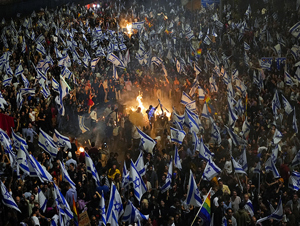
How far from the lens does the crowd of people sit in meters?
12.3

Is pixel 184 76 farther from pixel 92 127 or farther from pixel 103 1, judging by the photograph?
pixel 103 1

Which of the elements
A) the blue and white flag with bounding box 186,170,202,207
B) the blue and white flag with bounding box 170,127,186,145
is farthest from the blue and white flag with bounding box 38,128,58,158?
the blue and white flag with bounding box 186,170,202,207

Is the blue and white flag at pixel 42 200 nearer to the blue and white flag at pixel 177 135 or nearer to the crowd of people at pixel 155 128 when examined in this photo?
the crowd of people at pixel 155 128

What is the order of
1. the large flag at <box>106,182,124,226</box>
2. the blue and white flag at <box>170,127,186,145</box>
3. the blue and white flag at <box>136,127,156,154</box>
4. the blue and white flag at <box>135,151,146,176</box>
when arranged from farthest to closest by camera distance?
1. the blue and white flag at <box>170,127,186,145</box>
2. the blue and white flag at <box>136,127,156,154</box>
3. the blue and white flag at <box>135,151,146,176</box>
4. the large flag at <box>106,182,124,226</box>

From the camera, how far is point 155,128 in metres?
19.7

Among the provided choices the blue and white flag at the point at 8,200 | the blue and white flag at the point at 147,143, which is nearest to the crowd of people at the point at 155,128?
the blue and white flag at the point at 8,200

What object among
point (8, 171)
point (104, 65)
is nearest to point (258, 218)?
point (8, 171)

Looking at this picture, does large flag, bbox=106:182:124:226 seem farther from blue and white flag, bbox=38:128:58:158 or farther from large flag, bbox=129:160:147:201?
blue and white flag, bbox=38:128:58:158

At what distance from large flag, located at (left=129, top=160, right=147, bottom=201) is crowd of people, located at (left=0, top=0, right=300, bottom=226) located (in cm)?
8

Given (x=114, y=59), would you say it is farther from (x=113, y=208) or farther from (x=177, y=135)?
(x=113, y=208)

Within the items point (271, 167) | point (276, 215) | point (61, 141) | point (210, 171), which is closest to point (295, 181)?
point (271, 167)

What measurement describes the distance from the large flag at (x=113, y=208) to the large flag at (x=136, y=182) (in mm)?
1041

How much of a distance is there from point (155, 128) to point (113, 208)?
8.61 meters

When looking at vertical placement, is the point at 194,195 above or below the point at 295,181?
above
